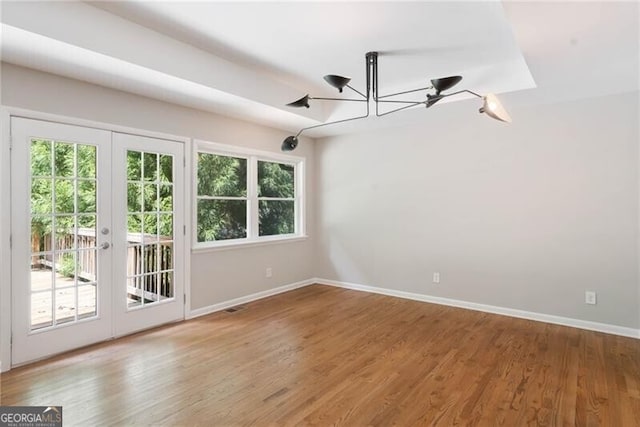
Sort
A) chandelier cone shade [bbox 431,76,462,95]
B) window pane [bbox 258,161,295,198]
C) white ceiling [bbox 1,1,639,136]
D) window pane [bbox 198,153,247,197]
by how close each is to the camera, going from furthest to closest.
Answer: window pane [bbox 258,161,295,198] < window pane [bbox 198,153,247,197] < chandelier cone shade [bbox 431,76,462,95] < white ceiling [bbox 1,1,639,136]

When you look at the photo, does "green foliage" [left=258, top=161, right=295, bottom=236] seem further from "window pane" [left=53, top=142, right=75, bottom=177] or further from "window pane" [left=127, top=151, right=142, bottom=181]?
"window pane" [left=53, top=142, right=75, bottom=177]

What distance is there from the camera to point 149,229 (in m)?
3.72

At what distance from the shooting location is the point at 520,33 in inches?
91.9

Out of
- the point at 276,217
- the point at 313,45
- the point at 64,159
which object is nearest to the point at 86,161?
the point at 64,159

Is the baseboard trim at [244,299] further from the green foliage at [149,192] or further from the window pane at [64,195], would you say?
the window pane at [64,195]

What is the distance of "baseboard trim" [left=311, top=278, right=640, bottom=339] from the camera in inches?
141

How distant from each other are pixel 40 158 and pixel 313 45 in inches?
97.5

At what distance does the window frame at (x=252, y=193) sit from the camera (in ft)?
13.6

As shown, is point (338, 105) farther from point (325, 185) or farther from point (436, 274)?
point (436, 274)

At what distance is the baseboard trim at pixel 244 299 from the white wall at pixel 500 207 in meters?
0.64

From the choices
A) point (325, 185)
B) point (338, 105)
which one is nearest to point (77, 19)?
point (338, 105)

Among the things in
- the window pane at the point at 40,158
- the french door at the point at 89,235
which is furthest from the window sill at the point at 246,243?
the window pane at the point at 40,158

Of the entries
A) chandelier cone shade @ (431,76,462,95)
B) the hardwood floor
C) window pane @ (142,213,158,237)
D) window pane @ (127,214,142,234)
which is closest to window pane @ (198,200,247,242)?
window pane @ (142,213,158,237)

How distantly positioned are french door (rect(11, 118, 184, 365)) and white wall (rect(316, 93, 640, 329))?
2.64 meters
